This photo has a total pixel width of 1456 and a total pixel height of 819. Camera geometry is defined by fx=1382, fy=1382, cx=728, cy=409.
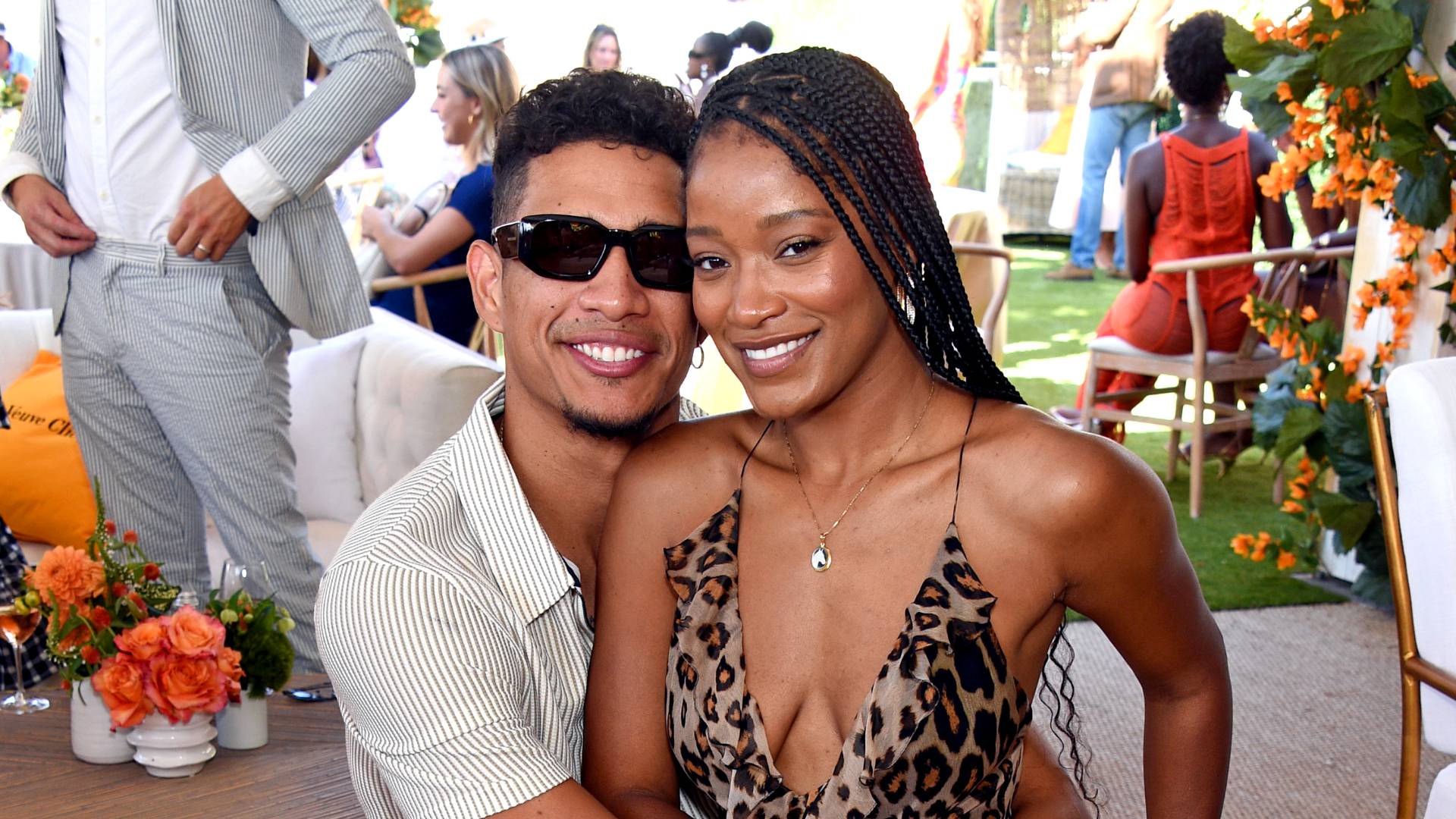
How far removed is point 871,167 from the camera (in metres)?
1.52

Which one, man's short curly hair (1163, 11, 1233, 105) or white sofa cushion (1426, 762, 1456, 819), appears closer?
white sofa cushion (1426, 762, 1456, 819)

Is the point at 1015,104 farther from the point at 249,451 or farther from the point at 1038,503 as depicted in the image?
the point at 1038,503

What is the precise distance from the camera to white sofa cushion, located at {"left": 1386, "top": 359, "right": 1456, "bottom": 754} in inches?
89.3

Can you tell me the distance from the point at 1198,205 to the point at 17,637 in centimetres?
497

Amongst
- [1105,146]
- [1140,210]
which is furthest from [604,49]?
[1105,146]

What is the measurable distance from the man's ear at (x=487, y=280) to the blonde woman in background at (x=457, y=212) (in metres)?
3.10

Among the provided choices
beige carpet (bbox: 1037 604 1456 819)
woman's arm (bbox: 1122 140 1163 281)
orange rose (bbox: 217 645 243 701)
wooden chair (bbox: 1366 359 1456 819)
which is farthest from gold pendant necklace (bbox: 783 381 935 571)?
woman's arm (bbox: 1122 140 1163 281)

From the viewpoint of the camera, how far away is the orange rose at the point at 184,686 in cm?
199

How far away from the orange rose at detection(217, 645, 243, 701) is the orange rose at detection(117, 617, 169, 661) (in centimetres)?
9

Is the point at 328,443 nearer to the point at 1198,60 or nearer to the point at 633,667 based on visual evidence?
the point at 633,667

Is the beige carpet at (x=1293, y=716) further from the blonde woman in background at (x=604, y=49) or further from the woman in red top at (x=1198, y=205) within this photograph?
the blonde woman in background at (x=604, y=49)

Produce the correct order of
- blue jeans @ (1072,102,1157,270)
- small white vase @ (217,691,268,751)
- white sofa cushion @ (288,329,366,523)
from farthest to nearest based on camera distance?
blue jeans @ (1072,102,1157,270) < white sofa cushion @ (288,329,366,523) < small white vase @ (217,691,268,751)

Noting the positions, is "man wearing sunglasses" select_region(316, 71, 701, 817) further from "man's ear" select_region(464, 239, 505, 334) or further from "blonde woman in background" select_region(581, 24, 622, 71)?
"blonde woman in background" select_region(581, 24, 622, 71)

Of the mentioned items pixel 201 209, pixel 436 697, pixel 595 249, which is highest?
pixel 595 249
